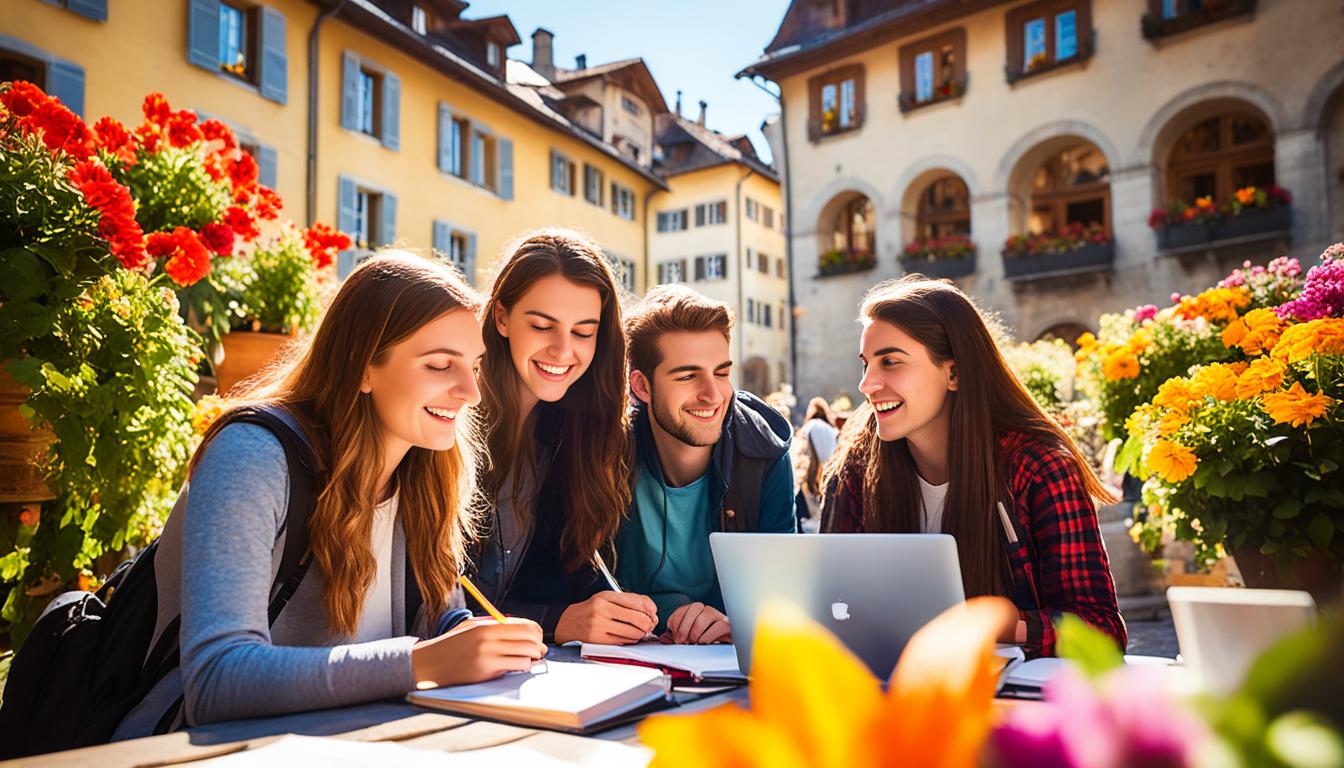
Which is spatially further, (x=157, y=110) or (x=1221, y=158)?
(x=1221, y=158)

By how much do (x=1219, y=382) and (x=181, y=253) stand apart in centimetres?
372

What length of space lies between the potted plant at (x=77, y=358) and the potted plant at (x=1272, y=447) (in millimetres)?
3325

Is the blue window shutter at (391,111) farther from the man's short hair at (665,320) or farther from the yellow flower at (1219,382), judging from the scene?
the yellow flower at (1219,382)

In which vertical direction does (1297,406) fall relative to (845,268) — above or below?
below

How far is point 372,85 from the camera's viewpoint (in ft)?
52.6

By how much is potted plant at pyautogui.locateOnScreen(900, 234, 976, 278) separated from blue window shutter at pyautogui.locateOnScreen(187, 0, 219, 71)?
12331mm

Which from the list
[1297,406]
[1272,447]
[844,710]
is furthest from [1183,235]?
[844,710]

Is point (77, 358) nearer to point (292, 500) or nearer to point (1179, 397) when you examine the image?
point (292, 500)

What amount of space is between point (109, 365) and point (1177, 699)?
3225 mm

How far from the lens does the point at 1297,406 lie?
2926 mm

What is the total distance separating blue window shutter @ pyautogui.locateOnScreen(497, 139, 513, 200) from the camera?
62.6 feet

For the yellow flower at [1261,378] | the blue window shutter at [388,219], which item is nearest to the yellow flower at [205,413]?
the yellow flower at [1261,378]

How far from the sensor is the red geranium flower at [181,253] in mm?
3518

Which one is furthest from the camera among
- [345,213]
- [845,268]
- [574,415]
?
[845,268]
